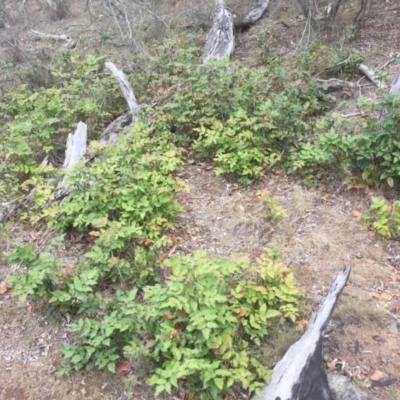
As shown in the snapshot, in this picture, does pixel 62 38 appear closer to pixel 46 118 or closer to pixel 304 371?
pixel 46 118

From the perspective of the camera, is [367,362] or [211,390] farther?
[367,362]

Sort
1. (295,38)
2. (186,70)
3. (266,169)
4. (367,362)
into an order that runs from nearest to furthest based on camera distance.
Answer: (367,362) < (266,169) < (186,70) < (295,38)

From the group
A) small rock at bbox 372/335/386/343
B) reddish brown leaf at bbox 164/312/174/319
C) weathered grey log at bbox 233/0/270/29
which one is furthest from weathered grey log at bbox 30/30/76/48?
small rock at bbox 372/335/386/343

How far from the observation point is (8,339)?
12.6 feet

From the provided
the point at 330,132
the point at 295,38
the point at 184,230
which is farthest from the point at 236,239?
the point at 295,38

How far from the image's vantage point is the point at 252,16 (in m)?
10.1

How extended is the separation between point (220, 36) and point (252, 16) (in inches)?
68.5

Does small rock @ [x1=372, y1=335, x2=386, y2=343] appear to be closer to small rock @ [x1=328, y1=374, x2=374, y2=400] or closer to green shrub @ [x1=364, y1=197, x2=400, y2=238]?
small rock @ [x1=328, y1=374, x2=374, y2=400]

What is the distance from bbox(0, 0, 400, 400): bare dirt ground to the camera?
3299 mm

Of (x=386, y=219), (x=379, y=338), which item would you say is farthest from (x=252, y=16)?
(x=379, y=338)

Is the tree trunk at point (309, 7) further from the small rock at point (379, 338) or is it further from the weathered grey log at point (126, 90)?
the small rock at point (379, 338)

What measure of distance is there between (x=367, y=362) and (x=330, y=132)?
2726 millimetres

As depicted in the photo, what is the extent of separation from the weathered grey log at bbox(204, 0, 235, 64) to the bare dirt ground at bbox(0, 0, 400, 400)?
351 cm

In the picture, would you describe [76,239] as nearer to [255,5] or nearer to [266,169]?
[266,169]
